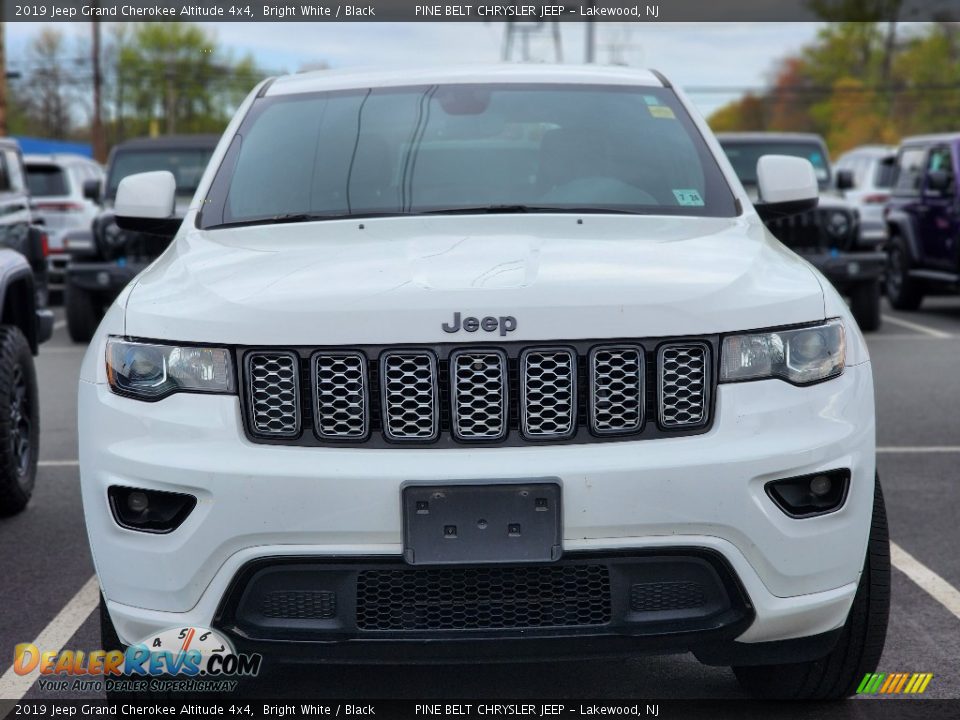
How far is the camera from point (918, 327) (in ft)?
49.5

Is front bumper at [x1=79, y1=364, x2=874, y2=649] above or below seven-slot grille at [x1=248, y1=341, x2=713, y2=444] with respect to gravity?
below

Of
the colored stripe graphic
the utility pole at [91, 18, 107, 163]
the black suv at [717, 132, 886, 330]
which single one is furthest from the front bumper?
the utility pole at [91, 18, 107, 163]

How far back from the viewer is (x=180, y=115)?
8806cm

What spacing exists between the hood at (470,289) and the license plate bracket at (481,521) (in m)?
0.35

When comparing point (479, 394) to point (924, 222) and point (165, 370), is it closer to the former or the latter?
point (165, 370)

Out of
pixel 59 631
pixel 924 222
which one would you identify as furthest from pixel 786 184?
pixel 924 222

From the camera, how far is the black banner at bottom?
3.71 m

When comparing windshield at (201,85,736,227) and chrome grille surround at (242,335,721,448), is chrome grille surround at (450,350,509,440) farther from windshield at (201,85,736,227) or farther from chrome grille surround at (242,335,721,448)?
windshield at (201,85,736,227)

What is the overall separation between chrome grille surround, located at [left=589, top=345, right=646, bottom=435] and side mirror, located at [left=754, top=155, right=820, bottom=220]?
1.72m

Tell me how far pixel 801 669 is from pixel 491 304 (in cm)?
133

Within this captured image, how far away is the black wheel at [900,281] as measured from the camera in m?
16.6

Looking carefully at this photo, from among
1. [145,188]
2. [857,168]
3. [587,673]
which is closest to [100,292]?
[145,188]

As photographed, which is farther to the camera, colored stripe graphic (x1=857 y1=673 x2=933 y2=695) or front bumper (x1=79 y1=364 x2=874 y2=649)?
colored stripe graphic (x1=857 y1=673 x2=933 y2=695)

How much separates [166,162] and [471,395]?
11.9 meters
